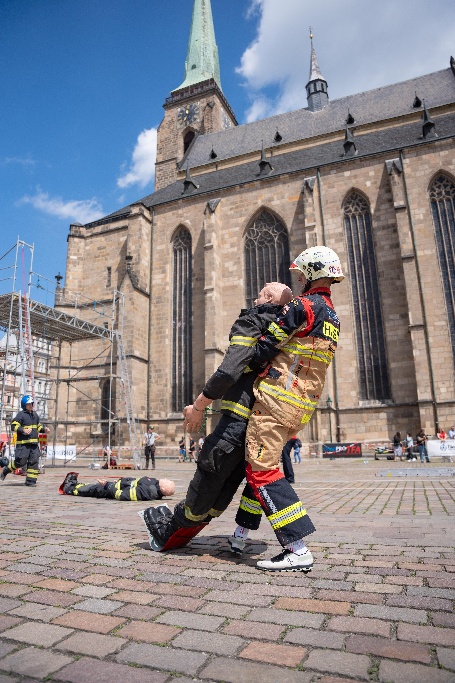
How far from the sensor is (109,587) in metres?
2.07

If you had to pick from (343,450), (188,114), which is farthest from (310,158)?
(343,450)

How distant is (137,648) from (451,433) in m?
17.4

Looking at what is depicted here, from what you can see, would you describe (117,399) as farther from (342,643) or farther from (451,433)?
(342,643)

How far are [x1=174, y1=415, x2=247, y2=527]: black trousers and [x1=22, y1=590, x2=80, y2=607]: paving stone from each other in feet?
2.75

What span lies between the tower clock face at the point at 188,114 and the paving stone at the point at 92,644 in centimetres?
3828

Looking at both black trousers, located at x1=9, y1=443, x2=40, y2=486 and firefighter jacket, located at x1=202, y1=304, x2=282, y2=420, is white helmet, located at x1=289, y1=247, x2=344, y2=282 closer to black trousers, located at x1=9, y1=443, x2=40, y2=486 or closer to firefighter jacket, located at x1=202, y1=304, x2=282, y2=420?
firefighter jacket, located at x1=202, y1=304, x2=282, y2=420

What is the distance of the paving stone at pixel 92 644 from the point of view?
4.59ft

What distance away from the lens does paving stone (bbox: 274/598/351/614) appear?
1.77 metres

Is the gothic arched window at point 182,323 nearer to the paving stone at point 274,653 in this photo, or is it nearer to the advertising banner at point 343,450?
the advertising banner at point 343,450

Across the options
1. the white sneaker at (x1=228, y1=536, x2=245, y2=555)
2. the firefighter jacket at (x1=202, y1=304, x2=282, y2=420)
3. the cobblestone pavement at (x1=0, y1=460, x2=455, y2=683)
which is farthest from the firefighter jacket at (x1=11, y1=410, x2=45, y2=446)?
the firefighter jacket at (x1=202, y1=304, x2=282, y2=420)

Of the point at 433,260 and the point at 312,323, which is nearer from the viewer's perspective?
the point at 312,323

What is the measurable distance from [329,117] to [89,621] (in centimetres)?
3233

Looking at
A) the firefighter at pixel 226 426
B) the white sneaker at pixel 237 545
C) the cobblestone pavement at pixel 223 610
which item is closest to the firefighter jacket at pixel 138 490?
the cobblestone pavement at pixel 223 610

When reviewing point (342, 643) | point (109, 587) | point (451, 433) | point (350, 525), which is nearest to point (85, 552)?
point (109, 587)
